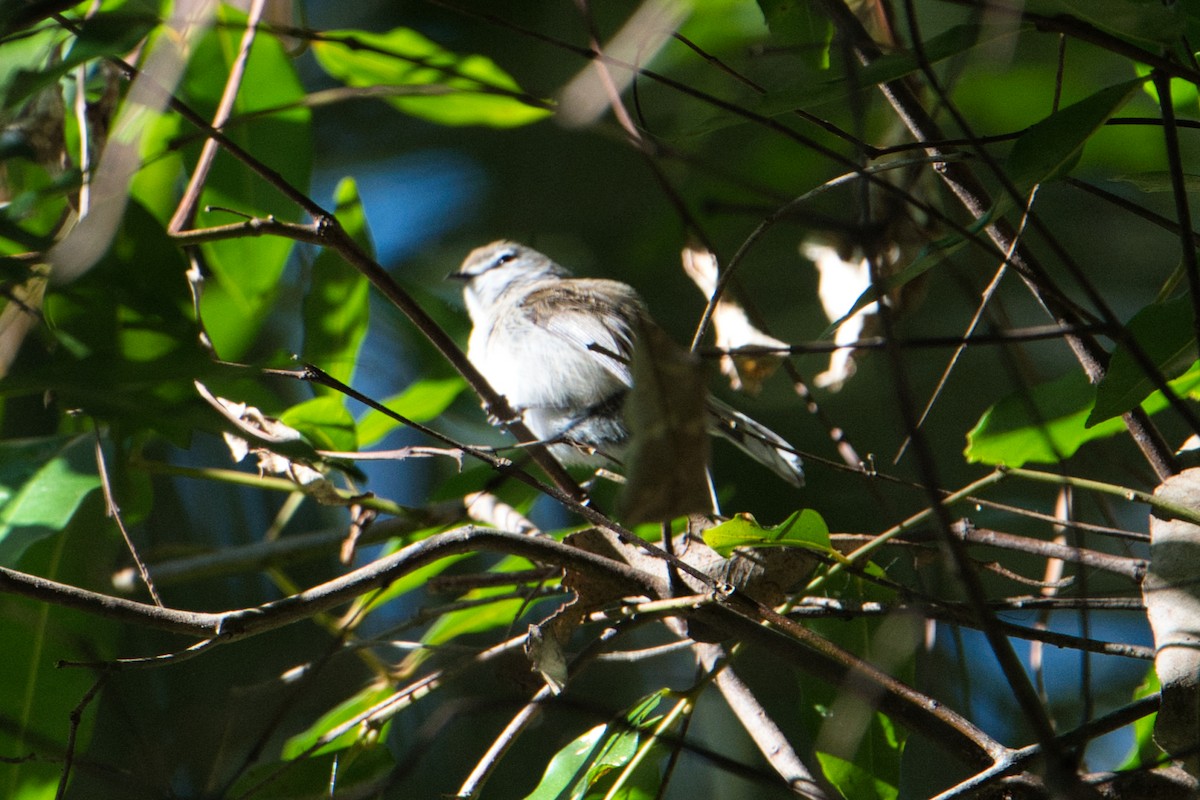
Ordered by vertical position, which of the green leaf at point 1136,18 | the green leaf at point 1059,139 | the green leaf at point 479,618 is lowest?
the green leaf at point 479,618

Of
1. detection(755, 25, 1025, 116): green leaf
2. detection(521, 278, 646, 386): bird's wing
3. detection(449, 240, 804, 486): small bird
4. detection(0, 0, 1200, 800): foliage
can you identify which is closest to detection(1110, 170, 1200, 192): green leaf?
detection(0, 0, 1200, 800): foliage

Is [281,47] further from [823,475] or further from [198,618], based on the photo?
[823,475]

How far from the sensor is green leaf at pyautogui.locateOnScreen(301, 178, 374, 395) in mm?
2127

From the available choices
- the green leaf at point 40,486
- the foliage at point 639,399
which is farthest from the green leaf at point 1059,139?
the green leaf at point 40,486

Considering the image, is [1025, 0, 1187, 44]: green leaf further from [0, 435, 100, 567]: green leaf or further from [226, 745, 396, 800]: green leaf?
Result: [0, 435, 100, 567]: green leaf

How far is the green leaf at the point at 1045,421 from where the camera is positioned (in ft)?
4.91

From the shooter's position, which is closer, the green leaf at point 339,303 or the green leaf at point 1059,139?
the green leaf at point 1059,139

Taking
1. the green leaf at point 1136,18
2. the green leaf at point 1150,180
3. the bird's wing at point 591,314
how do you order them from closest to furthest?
1. the green leaf at point 1136,18
2. the green leaf at point 1150,180
3. the bird's wing at point 591,314

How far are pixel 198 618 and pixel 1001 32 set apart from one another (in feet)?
3.39

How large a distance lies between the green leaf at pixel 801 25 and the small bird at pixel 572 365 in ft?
2.82

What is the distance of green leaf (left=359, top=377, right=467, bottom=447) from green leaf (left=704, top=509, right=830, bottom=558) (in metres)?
1.02

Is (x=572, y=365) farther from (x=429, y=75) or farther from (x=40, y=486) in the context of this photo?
(x=40, y=486)

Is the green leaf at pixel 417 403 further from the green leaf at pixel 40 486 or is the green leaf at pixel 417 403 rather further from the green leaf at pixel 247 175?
the green leaf at pixel 40 486

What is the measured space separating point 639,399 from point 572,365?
1978 mm
